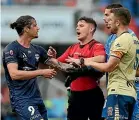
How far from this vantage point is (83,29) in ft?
41.3

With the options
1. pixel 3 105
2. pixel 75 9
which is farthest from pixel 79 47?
pixel 75 9

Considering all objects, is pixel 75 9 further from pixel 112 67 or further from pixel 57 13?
pixel 112 67

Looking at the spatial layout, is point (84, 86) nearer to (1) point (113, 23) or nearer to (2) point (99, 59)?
(2) point (99, 59)

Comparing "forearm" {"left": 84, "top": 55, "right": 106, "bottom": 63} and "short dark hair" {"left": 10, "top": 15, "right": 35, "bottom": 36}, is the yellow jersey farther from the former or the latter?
"short dark hair" {"left": 10, "top": 15, "right": 35, "bottom": 36}

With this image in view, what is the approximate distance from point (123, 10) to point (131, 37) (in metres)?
0.41

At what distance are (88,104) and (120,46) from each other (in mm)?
1537

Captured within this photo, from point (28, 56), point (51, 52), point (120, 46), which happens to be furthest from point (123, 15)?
point (28, 56)

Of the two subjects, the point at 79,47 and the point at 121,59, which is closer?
the point at 121,59

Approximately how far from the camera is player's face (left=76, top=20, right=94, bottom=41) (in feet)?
41.2

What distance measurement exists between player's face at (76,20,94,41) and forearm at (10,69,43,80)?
3.15 ft

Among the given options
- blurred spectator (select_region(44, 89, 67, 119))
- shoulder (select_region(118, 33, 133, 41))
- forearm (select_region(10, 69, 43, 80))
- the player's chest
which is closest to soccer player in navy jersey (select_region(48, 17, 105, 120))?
the player's chest

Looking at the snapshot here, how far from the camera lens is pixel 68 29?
29.5 m

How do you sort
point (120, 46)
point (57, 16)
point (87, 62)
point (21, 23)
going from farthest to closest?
point (57, 16) → point (21, 23) → point (87, 62) → point (120, 46)

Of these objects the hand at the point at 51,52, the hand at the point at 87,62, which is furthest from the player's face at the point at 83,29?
the hand at the point at 87,62
